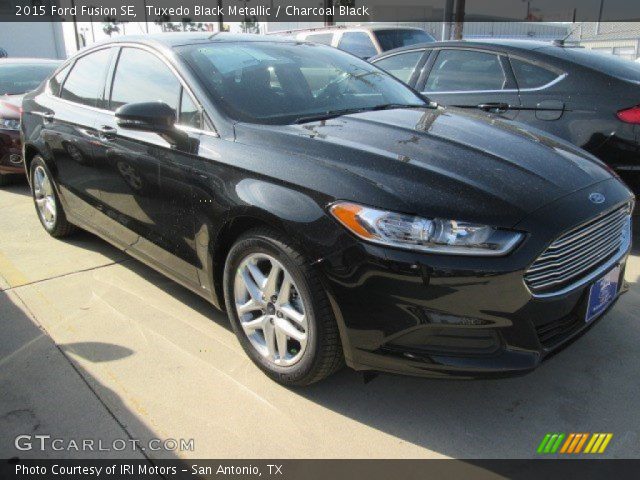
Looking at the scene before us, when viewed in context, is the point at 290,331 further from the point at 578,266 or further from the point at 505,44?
the point at 505,44

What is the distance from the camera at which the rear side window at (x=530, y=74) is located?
175 inches

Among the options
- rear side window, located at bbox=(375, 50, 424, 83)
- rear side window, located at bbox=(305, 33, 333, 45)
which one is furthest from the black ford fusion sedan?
rear side window, located at bbox=(305, 33, 333, 45)

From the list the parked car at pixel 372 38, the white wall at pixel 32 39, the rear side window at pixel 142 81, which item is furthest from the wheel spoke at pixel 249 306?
the white wall at pixel 32 39

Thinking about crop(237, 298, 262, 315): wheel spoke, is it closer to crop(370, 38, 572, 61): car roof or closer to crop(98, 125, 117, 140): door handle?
crop(98, 125, 117, 140): door handle

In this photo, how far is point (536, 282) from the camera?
211 cm

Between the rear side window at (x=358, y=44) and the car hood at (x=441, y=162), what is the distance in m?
7.61

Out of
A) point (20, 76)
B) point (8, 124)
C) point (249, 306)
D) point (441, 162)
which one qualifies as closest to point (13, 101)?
point (8, 124)

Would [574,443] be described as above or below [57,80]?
below

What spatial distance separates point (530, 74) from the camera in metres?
4.57

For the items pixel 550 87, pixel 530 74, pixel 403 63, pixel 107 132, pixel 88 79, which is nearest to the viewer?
pixel 107 132

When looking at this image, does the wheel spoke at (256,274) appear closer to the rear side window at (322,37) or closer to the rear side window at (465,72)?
the rear side window at (465,72)

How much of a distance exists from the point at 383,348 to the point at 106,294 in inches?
89.7

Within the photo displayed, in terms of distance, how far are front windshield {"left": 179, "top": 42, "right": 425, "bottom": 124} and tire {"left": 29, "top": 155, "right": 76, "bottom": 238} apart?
2.07 metres

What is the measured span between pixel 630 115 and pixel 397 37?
23.3 ft
